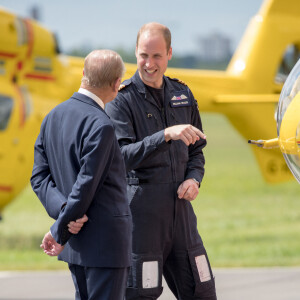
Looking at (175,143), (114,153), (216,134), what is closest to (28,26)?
(175,143)

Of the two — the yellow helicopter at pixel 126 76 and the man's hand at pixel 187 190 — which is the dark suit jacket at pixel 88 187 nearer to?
the man's hand at pixel 187 190

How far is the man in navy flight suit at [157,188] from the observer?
10.1 ft

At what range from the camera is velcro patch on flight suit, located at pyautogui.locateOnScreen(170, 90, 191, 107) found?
3201mm

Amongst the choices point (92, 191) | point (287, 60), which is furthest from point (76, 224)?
point (287, 60)

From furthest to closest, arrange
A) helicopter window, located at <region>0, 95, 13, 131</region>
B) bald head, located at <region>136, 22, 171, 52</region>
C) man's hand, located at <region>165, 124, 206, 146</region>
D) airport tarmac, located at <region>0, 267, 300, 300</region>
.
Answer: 1. helicopter window, located at <region>0, 95, 13, 131</region>
2. airport tarmac, located at <region>0, 267, 300, 300</region>
3. bald head, located at <region>136, 22, 171, 52</region>
4. man's hand, located at <region>165, 124, 206, 146</region>

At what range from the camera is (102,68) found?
2.64 m

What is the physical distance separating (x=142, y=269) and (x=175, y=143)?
0.54m

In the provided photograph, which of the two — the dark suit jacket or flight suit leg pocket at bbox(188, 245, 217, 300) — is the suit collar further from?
flight suit leg pocket at bbox(188, 245, 217, 300)

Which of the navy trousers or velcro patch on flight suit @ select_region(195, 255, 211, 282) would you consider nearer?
the navy trousers

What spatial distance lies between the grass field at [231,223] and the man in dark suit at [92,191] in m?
4.15

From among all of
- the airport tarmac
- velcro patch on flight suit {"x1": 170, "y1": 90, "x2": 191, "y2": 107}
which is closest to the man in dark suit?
velcro patch on flight suit {"x1": 170, "y1": 90, "x2": 191, "y2": 107}

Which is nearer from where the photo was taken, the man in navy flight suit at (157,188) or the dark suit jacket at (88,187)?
the dark suit jacket at (88,187)

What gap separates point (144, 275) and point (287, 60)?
21.0ft

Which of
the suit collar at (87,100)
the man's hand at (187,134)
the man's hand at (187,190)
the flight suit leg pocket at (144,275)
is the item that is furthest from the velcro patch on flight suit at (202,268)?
the suit collar at (87,100)
